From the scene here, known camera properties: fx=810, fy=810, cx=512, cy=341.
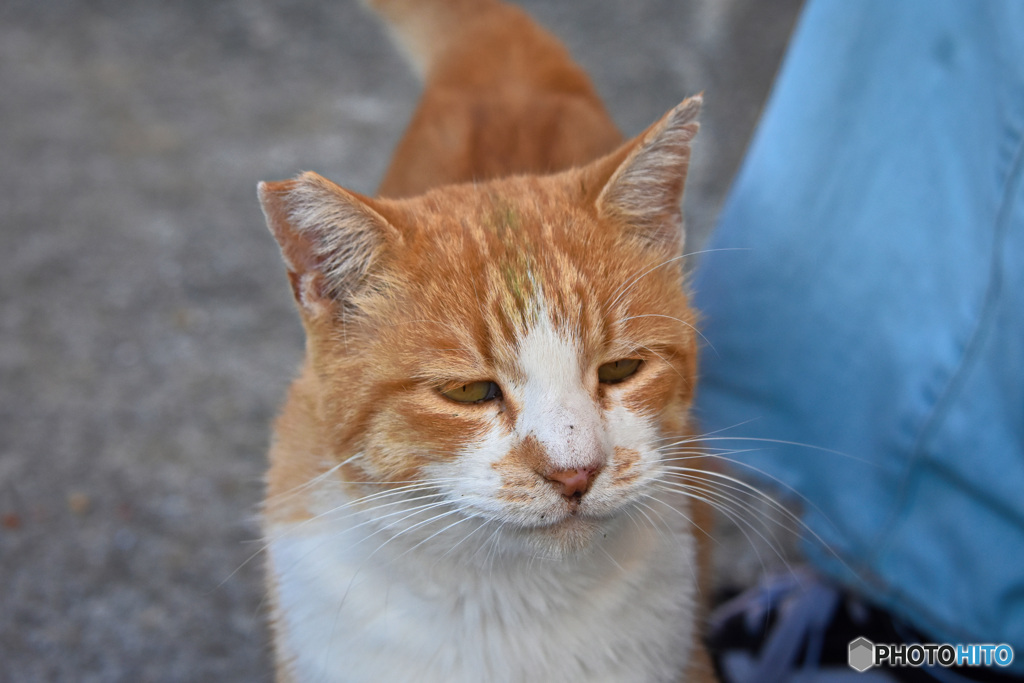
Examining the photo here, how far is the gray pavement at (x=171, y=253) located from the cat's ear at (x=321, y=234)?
111 cm

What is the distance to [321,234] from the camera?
1228 millimetres

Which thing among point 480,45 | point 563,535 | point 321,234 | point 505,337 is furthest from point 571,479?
point 480,45

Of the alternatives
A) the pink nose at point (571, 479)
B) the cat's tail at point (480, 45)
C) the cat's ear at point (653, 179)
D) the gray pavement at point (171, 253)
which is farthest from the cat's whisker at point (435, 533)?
the cat's tail at point (480, 45)

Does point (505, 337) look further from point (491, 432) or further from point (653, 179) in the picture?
point (653, 179)

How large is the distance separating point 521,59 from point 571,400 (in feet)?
4.09

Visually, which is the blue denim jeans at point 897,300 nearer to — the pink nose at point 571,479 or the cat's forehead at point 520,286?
the cat's forehead at point 520,286

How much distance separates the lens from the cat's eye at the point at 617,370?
124 centimetres

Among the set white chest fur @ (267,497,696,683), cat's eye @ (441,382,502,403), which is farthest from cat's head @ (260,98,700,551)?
white chest fur @ (267,497,696,683)

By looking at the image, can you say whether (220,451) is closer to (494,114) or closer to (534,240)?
A: (494,114)

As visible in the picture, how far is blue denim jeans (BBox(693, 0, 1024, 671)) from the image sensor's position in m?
1.54

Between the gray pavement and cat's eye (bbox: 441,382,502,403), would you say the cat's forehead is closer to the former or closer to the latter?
cat's eye (bbox: 441,382,502,403)

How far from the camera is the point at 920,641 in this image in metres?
1.76

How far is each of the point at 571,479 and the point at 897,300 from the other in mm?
1003

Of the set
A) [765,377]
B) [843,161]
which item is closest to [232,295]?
[765,377]
